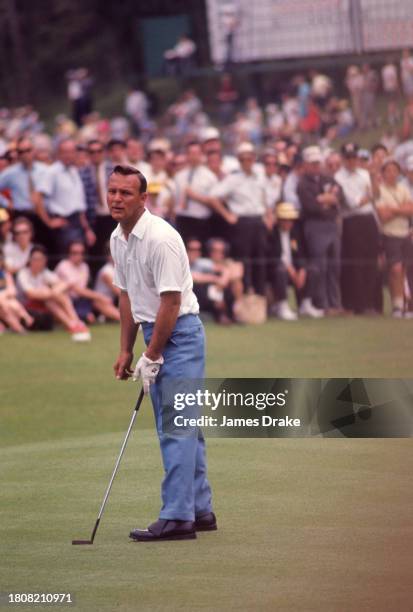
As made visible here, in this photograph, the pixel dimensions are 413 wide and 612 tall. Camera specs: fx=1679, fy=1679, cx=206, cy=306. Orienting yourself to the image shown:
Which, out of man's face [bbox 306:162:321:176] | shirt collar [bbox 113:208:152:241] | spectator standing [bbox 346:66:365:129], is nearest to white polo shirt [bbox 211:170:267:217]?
man's face [bbox 306:162:321:176]

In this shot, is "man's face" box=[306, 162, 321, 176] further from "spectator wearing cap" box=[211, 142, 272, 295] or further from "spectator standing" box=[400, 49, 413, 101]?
"spectator standing" box=[400, 49, 413, 101]

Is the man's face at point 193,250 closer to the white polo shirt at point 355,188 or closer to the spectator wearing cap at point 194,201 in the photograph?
the spectator wearing cap at point 194,201

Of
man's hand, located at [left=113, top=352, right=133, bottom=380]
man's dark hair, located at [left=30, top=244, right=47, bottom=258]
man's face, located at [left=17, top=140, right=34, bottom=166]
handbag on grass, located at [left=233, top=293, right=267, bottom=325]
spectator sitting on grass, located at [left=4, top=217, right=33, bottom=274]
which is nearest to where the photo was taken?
man's hand, located at [left=113, top=352, right=133, bottom=380]

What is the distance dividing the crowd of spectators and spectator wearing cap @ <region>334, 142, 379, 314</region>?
0.5 inches

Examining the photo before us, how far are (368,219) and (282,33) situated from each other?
14.5 m

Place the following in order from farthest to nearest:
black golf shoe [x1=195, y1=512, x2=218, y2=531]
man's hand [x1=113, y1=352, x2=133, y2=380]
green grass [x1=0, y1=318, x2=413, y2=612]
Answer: black golf shoe [x1=195, y1=512, x2=218, y2=531], man's hand [x1=113, y1=352, x2=133, y2=380], green grass [x1=0, y1=318, x2=413, y2=612]

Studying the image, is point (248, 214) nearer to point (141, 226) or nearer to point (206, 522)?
point (206, 522)

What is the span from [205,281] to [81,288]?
150cm

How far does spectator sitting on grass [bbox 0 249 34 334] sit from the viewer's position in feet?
62.1

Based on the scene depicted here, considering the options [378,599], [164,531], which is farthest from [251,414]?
[378,599]

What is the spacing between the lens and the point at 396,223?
21156 millimetres

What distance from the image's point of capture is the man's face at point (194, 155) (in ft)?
67.8

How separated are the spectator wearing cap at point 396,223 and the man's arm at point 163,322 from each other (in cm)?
1312

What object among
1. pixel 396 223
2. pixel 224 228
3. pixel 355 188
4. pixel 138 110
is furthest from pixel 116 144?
pixel 138 110
